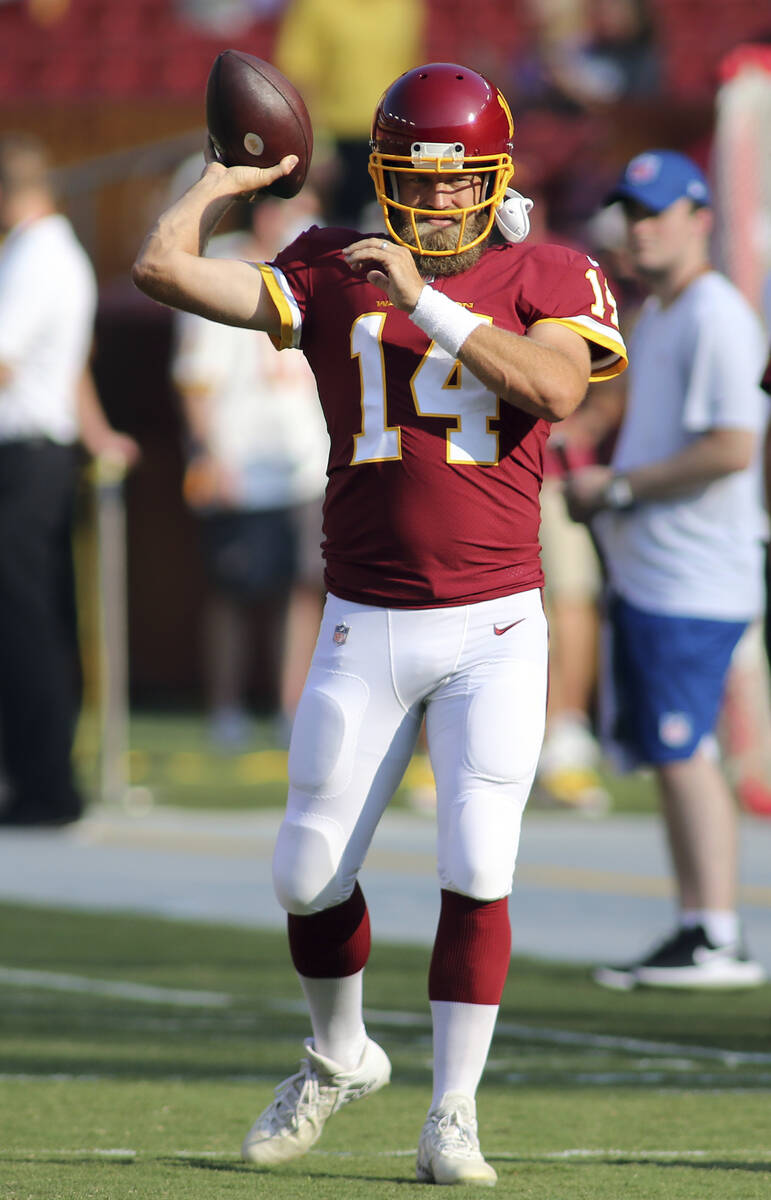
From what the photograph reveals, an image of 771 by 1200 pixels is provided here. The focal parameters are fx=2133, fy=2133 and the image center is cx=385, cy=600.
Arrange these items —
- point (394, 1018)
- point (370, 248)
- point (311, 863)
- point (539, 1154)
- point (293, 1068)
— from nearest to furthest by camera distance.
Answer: point (370, 248)
point (311, 863)
point (539, 1154)
point (293, 1068)
point (394, 1018)

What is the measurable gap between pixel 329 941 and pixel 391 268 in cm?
122

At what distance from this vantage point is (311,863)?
12.4 feet

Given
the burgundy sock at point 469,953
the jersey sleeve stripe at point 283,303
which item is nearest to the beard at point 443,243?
the jersey sleeve stripe at point 283,303

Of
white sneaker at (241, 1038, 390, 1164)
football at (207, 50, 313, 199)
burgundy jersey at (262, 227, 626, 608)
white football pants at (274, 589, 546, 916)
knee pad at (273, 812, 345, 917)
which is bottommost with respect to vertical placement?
white sneaker at (241, 1038, 390, 1164)

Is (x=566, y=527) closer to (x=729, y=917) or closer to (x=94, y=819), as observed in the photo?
(x=94, y=819)

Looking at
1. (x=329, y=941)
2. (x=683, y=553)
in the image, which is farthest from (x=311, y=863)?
(x=683, y=553)

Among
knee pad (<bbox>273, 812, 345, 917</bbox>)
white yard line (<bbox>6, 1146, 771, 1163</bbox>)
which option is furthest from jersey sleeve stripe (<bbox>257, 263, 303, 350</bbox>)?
white yard line (<bbox>6, 1146, 771, 1163</bbox>)

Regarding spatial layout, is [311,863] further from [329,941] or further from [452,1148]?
[452,1148]

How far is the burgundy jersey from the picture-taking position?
3.78 meters

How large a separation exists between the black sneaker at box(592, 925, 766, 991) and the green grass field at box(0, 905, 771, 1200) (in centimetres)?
7

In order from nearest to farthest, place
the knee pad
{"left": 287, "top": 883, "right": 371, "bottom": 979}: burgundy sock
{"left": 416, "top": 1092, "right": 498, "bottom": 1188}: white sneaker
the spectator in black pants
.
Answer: {"left": 416, "top": 1092, "right": 498, "bottom": 1188}: white sneaker → the knee pad → {"left": 287, "top": 883, "right": 371, "bottom": 979}: burgundy sock → the spectator in black pants

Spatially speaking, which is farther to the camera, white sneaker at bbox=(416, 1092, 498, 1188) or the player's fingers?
the player's fingers

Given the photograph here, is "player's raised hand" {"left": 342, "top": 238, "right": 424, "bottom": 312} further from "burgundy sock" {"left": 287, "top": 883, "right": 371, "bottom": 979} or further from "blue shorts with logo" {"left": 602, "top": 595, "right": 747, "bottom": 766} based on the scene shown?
"blue shorts with logo" {"left": 602, "top": 595, "right": 747, "bottom": 766}

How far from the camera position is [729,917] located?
5770 mm
